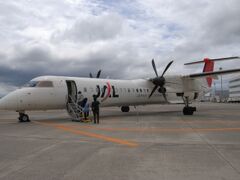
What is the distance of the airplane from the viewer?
1647cm

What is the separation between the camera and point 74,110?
1788 cm

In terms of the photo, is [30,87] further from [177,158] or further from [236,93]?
[236,93]

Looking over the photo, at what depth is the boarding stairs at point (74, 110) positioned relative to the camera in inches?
687

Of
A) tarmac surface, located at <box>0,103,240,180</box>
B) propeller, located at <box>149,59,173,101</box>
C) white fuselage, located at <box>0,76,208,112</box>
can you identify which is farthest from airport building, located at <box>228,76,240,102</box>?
tarmac surface, located at <box>0,103,240,180</box>

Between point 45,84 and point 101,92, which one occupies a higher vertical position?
point 45,84

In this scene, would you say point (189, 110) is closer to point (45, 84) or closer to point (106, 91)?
point (106, 91)

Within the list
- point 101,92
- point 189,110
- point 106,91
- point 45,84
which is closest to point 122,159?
point 45,84

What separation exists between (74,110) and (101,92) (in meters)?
3.22

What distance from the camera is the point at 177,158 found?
6496 millimetres

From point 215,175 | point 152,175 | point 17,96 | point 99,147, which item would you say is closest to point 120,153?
point 99,147

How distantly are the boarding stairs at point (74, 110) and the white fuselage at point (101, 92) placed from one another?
0.39m

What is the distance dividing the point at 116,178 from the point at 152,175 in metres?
0.72

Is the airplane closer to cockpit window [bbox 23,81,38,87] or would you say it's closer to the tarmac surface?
cockpit window [bbox 23,81,38,87]

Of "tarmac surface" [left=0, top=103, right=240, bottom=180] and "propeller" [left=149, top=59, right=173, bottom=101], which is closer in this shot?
"tarmac surface" [left=0, top=103, right=240, bottom=180]
